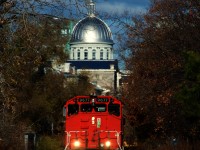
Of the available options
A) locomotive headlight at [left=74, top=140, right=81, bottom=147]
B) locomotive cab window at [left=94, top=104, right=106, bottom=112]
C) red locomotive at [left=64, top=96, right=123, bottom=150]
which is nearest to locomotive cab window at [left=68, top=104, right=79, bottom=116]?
red locomotive at [left=64, top=96, right=123, bottom=150]

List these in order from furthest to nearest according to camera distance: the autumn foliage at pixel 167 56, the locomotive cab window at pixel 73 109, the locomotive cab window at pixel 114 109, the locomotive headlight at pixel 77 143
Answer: the locomotive cab window at pixel 73 109, the locomotive cab window at pixel 114 109, the locomotive headlight at pixel 77 143, the autumn foliage at pixel 167 56

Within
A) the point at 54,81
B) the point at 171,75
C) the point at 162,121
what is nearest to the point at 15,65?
the point at 171,75

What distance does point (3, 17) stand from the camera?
1891 centimetres

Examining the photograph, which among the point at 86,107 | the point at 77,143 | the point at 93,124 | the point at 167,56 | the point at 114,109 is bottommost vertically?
the point at 77,143

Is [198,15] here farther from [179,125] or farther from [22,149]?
[22,149]

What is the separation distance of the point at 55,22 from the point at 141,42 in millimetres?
8363

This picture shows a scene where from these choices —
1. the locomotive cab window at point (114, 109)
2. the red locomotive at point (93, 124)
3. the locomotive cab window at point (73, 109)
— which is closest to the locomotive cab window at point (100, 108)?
the red locomotive at point (93, 124)

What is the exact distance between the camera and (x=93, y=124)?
98.9ft

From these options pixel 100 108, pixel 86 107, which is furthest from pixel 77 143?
pixel 100 108

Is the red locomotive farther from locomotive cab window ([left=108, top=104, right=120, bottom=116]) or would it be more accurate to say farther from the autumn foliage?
the autumn foliage

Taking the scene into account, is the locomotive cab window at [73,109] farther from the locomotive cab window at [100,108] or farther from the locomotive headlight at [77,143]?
the locomotive headlight at [77,143]

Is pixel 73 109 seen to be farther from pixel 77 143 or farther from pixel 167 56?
pixel 167 56

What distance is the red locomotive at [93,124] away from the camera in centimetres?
2939

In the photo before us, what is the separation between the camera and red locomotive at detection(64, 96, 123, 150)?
96.4 feet
